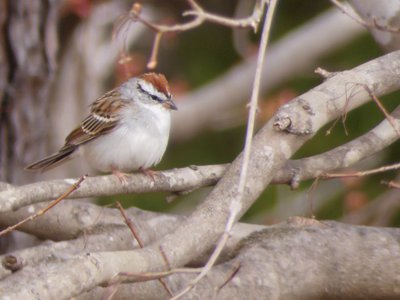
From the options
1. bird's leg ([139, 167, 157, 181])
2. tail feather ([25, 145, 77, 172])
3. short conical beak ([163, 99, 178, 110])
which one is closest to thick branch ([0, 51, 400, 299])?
bird's leg ([139, 167, 157, 181])

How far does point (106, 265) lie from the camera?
2.63 metres

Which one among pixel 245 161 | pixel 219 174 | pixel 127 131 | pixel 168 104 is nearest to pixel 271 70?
pixel 168 104

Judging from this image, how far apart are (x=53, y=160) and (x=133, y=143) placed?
377 mm

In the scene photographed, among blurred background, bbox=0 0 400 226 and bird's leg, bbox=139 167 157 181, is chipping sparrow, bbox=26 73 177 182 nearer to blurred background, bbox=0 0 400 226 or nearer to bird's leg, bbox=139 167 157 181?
bird's leg, bbox=139 167 157 181

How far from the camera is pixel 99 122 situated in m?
4.18

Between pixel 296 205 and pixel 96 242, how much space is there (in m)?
3.09

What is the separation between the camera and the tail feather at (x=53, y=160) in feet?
13.6

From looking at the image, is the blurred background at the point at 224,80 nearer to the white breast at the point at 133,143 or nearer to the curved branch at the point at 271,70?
the curved branch at the point at 271,70

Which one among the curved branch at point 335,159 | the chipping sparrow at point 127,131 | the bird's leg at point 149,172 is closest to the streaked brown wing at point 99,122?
the chipping sparrow at point 127,131

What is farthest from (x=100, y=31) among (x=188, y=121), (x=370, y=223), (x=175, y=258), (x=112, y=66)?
(x=175, y=258)

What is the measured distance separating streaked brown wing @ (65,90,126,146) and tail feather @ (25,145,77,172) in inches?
1.3

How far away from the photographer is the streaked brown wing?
4.13m

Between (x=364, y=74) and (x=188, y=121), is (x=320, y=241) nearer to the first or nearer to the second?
(x=364, y=74)

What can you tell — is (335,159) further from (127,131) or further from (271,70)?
(271,70)
